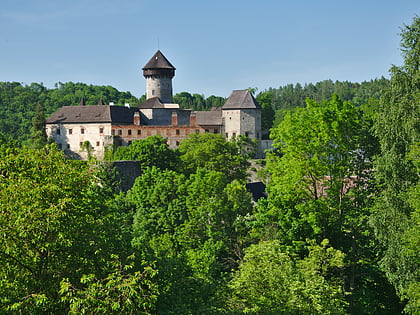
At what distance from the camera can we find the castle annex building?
65250mm

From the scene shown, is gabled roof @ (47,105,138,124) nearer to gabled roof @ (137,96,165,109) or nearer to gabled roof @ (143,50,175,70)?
gabled roof @ (137,96,165,109)

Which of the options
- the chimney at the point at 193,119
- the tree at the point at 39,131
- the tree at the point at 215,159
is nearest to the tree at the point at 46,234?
the tree at the point at 215,159

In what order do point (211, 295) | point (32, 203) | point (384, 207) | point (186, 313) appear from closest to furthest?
1. point (32, 203)
2. point (186, 313)
3. point (211, 295)
4. point (384, 207)

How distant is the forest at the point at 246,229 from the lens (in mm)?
13055

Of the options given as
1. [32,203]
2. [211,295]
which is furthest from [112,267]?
[211,295]

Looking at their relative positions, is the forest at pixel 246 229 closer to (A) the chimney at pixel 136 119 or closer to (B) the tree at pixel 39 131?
(A) the chimney at pixel 136 119

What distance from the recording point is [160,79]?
73375 millimetres

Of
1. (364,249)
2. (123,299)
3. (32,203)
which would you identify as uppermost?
(32,203)

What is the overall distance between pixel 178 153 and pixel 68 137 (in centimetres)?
2307

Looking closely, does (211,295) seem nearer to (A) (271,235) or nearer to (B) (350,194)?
(A) (271,235)

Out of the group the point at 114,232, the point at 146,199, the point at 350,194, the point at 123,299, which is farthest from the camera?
the point at 146,199

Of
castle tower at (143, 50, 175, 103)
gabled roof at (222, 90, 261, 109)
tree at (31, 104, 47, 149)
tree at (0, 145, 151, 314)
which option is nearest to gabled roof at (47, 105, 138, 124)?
tree at (31, 104, 47, 149)

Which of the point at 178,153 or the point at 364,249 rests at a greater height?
the point at 178,153

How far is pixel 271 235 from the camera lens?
24.6 metres
